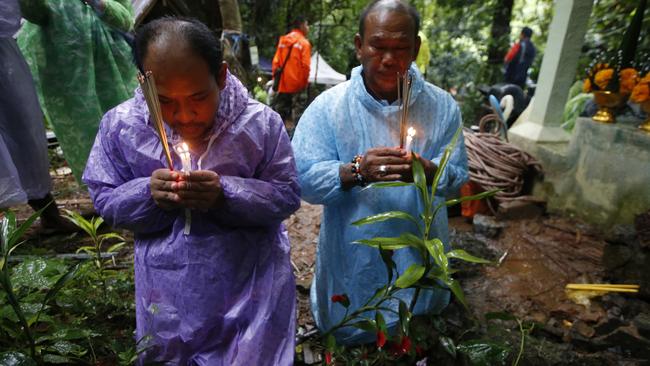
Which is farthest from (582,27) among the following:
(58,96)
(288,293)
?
(58,96)

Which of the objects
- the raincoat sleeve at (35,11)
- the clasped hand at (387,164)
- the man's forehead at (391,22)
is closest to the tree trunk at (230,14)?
the raincoat sleeve at (35,11)

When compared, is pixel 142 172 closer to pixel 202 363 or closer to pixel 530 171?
pixel 202 363

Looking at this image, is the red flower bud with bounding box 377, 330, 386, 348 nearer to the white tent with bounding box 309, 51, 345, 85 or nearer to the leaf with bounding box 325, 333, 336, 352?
the leaf with bounding box 325, 333, 336, 352

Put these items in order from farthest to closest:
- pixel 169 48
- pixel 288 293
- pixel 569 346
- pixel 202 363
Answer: pixel 569 346 < pixel 288 293 < pixel 202 363 < pixel 169 48

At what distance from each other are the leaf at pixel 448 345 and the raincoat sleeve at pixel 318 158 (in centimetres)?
73

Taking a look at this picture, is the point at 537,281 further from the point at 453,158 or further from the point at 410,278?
the point at 410,278

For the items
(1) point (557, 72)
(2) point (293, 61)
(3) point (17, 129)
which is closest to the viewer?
(3) point (17, 129)

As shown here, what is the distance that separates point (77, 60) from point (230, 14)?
1.98m

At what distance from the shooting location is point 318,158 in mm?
1765

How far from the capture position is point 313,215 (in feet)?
12.6

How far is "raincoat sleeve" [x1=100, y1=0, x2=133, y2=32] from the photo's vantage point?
2.65 meters

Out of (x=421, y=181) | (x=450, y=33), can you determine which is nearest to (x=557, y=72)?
(x=421, y=181)

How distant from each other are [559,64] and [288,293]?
3.75 metres

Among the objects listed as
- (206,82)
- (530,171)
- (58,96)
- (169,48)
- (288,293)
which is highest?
(169,48)
